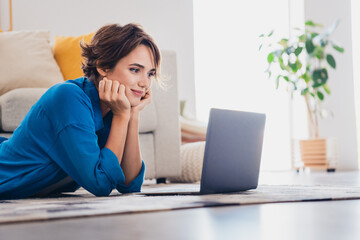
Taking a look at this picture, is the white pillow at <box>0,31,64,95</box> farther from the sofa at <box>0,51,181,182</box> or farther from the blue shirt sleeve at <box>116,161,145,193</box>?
the blue shirt sleeve at <box>116,161,145,193</box>

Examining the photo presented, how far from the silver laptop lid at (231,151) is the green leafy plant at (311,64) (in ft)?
11.0

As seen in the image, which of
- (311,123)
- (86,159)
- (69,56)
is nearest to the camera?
(86,159)

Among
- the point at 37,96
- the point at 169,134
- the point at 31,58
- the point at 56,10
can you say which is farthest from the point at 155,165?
the point at 56,10

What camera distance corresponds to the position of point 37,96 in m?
2.32

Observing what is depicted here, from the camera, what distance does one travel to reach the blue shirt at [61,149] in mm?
1359

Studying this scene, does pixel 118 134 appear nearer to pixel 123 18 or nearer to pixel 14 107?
pixel 14 107

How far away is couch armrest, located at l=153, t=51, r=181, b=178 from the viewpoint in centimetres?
263

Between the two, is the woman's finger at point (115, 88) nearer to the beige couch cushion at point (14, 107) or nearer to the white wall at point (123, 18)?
the beige couch cushion at point (14, 107)

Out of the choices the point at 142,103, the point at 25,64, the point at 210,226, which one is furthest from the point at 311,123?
the point at 210,226

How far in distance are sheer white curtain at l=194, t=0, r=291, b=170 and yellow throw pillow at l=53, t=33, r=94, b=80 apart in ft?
7.80

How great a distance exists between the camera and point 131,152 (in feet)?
5.24

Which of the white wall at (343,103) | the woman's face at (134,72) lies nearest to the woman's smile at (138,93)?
the woman's face at (134,72)

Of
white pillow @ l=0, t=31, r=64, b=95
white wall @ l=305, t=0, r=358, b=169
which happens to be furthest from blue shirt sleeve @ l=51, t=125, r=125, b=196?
white wall @ l=305, t=0, r=358, b=169

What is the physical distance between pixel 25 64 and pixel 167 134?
904 millimetres
